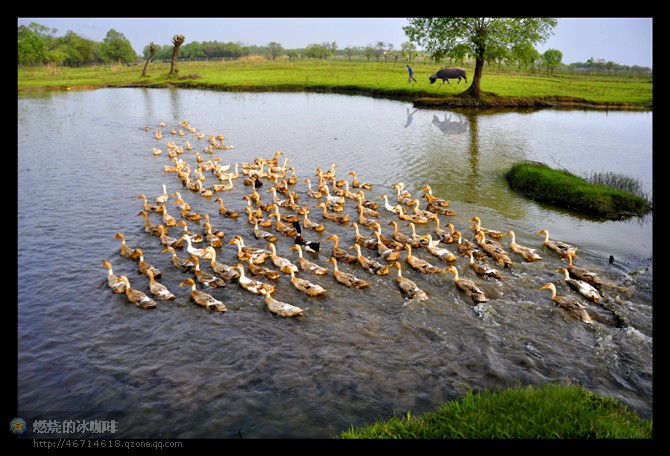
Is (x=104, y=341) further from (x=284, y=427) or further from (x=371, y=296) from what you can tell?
(x=371, y=296)

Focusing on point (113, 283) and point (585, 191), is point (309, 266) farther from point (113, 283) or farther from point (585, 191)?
point (585, 191)

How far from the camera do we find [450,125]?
39.4 meters

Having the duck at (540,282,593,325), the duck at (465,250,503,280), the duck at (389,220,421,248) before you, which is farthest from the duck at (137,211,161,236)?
the duck at (540,282,593,325)

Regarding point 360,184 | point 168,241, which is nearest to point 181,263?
point 168,241

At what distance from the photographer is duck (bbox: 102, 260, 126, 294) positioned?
45.5 feet

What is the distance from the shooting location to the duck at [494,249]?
15805 millimetres

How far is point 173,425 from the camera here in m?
9.10

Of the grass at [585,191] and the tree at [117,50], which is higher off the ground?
the tree at [117,50]

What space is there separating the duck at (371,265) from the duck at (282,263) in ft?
7.42

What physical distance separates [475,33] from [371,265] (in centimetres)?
3799

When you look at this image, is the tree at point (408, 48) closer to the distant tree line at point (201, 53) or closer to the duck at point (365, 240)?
the distant tree line at point (201, 53)

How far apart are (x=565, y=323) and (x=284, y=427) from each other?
320 inches

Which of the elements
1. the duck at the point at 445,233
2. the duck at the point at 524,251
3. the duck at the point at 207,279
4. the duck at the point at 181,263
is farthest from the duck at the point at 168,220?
the duck at the point at 524,251
